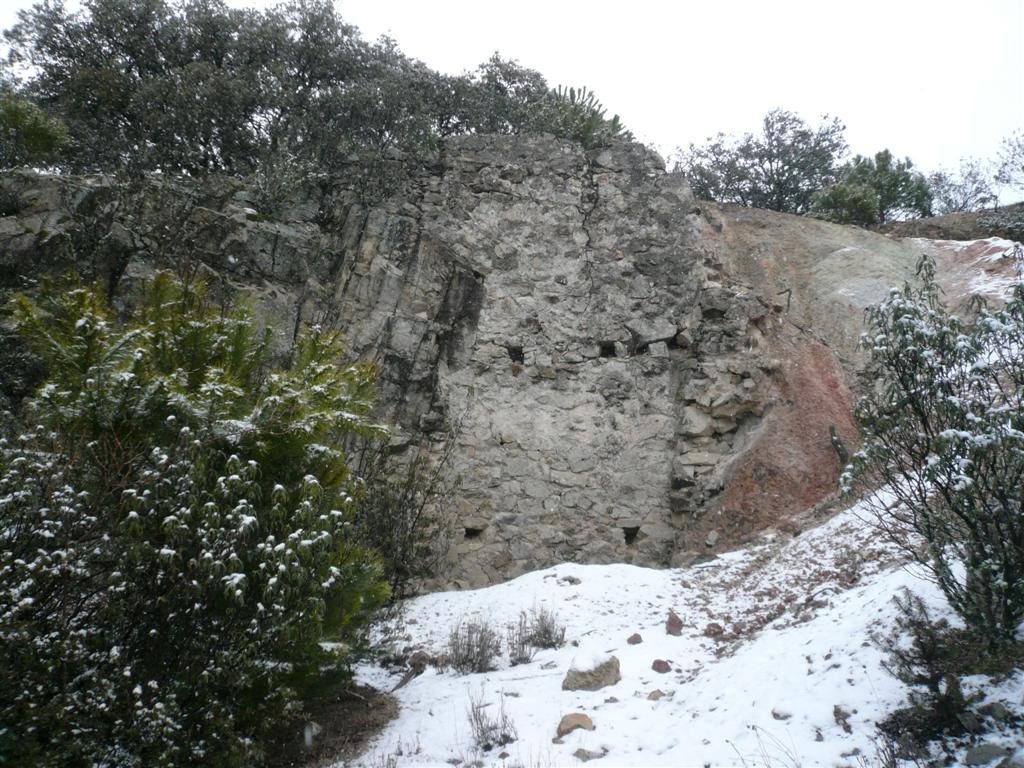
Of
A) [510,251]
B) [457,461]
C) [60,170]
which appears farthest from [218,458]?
[60,170]

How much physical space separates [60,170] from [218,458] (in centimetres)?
764

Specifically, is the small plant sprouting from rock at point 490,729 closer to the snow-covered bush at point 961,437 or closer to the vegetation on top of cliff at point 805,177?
the snow-covered bush at point 961,437

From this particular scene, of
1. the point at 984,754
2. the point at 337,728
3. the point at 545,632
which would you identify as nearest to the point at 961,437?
the point at 984,754

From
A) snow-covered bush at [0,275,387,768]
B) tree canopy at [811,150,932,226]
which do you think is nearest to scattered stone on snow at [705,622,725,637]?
snow-covered bush at [0,275,387,768]

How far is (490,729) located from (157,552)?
93.9 inches

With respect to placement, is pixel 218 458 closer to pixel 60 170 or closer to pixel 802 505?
pixel 802 505

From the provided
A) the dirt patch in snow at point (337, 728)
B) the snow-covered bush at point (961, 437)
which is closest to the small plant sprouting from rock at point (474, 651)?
the dirt patch in snow at point (337, 728)

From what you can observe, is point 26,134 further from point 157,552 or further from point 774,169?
point 774,169

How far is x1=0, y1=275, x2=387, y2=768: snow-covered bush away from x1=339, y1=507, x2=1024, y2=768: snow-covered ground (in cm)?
125

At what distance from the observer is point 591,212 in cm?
1000

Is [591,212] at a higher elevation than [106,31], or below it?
below

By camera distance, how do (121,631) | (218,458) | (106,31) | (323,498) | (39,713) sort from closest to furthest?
(39,713) → (121,631) → (218,458) → (323,498) → (106,31)

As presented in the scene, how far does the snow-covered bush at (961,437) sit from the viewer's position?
12.6 ft

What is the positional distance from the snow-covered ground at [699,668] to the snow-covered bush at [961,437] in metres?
0.50
